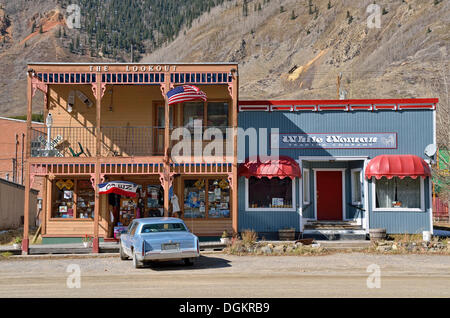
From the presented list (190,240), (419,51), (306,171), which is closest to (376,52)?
(419,51)

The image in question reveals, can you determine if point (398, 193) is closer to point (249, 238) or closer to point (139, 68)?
point (249, 238)

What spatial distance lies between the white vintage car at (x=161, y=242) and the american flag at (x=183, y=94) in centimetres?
536

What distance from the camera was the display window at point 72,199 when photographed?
2209cm

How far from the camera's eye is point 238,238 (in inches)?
792

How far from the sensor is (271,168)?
21.0 meters

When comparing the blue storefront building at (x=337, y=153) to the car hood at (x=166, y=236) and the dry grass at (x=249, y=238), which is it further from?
the car hood at (x=166, y=236)

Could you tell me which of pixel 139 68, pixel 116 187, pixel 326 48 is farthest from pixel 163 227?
pixel 326 48

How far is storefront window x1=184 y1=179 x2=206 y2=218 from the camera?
22.2 metres

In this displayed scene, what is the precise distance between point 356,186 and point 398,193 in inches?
74.1

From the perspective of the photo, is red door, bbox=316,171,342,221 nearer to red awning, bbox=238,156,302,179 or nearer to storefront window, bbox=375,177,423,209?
storefront window, bbox=375,177,423,209

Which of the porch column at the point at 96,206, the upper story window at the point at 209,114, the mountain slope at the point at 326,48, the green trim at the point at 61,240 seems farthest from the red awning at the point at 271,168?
the mountain slope at the point at 326,48
